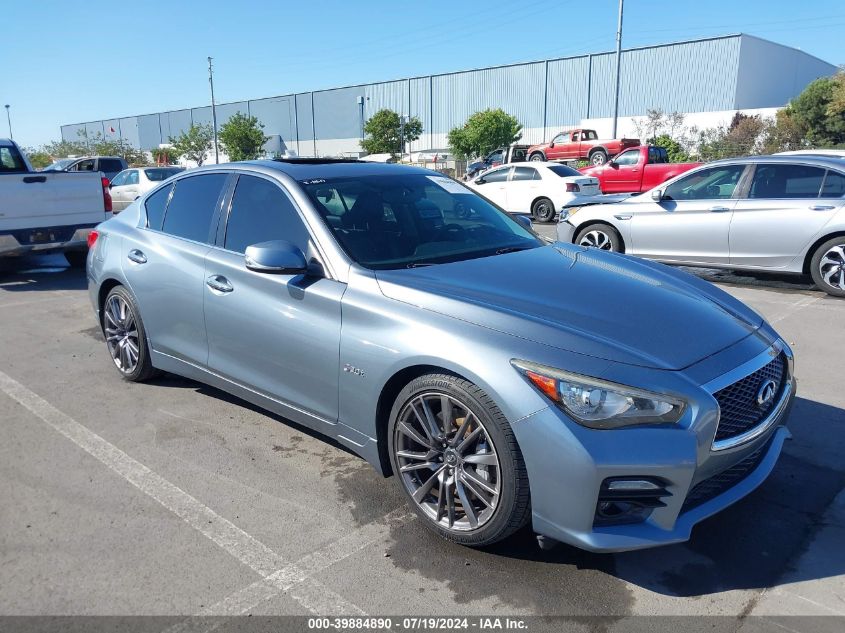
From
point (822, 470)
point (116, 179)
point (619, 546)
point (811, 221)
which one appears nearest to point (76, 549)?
point (619, 546)

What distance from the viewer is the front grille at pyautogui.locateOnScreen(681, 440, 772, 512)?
9.05 ft

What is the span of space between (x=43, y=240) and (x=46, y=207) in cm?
45

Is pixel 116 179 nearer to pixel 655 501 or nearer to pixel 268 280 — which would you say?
pixel 268 280

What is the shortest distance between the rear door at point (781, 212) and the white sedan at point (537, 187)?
7.15m

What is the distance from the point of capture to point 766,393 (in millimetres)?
3049

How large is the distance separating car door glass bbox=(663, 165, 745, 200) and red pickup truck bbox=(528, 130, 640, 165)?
81.0 ft

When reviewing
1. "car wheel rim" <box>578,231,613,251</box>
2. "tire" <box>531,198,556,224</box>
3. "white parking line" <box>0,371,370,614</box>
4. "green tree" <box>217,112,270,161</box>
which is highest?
"green tree" <box>217,112,270,161</box>

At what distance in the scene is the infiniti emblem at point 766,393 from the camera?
2.99 m

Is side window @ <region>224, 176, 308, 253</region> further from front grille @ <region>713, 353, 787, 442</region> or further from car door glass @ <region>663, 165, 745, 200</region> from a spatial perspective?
car door glass @ <region>663, 165, 745, 200</region>

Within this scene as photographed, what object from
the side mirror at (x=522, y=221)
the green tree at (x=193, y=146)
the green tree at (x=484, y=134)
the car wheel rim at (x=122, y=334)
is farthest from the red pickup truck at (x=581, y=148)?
the green tree at (x=193, y=146)

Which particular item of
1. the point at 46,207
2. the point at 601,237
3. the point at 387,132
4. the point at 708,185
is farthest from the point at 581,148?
the point at 46,207

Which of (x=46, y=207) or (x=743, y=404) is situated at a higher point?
(x=46, y=207)

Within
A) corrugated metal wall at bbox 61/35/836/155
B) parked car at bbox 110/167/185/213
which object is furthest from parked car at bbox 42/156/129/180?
corrugated metal wall at bbox 61/35/836/155

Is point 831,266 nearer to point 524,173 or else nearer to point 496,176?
point 524,173
